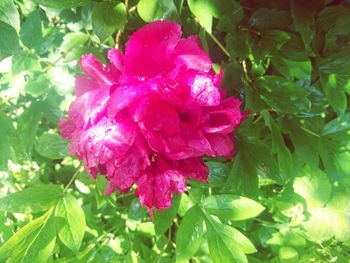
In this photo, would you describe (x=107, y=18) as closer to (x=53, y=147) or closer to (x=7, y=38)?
(x=7, y=38)

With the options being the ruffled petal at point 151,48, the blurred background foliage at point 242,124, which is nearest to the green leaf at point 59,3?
the blurred background foliage at point 242,124

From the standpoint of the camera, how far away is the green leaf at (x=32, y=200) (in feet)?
1.96

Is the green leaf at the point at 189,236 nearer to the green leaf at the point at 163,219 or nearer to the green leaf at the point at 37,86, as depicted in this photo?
the green leaf at the point at 163,219

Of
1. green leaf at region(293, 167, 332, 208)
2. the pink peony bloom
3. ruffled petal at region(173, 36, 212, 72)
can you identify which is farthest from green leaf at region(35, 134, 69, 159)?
green leaf at region(293, 167, 332, 208)

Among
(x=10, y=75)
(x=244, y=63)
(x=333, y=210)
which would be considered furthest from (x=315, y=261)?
(x=10, y=75)

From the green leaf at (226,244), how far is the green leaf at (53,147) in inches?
11.2

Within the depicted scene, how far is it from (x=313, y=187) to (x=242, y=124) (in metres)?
0.21

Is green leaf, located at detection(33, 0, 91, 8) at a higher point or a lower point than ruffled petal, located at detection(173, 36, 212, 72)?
higher

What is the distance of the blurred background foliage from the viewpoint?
60 centimetres

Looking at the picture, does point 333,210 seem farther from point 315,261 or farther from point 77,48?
point 77,48

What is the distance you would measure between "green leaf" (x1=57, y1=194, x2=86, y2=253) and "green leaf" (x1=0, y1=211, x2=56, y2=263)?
2 cm

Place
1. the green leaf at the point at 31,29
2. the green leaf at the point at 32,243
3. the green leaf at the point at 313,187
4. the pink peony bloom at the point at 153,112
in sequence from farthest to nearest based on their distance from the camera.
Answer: the green leaf at the point at 313,187 < the green leaf at the point at 31,29 < the green leaf at the point at 32,243 < the pink peony bloom at the point at 153,112

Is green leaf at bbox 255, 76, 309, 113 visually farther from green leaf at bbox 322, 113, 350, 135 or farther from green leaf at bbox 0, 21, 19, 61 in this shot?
green leaf at bbox 0, 21, 19, 61

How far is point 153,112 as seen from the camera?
45cm
